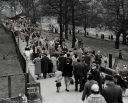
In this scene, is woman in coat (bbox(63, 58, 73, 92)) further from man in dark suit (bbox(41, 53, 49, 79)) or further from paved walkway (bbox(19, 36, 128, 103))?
man in dark suit (bbox(41, 53, 49, 79))

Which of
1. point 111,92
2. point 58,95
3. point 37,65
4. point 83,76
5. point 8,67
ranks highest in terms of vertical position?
point 111,92

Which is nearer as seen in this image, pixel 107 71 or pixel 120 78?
pixel 120 78

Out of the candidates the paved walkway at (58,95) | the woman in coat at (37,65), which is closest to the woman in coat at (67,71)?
the paved walkway at (58,95)

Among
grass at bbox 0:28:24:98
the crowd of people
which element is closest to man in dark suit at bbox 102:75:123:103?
the crowd of people

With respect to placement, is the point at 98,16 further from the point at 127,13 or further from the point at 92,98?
the point at 92,98

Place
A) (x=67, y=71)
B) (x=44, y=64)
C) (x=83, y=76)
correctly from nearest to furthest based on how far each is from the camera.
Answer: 1. (x=83, y=76)
2. (x=67, y=71)
3. (x=44, y=64)

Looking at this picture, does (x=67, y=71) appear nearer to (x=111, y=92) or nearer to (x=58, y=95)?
(x=58, y=95)

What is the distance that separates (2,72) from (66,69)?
42.2 feet

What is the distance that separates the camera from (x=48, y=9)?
45.2 m

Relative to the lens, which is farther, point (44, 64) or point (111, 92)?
point (44, 64)

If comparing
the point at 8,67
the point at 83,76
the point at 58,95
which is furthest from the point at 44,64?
the point at 8,67

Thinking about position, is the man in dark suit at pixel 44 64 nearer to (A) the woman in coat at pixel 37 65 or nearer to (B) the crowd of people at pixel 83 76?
(B) the crowd of people at pixel 83 76

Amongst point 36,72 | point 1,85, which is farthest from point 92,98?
point 1,85

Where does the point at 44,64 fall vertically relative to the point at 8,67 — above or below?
above
